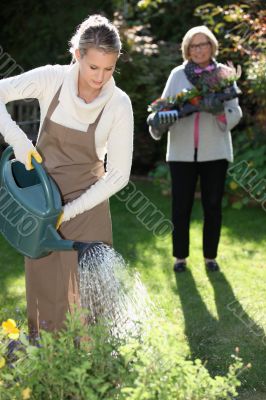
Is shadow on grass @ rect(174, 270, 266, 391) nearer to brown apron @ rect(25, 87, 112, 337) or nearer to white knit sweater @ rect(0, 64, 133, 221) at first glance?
brown apron @ rect(25, 87, 112, 337)

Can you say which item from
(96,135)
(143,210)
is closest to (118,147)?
(96,135)

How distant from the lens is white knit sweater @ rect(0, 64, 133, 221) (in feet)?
9.05

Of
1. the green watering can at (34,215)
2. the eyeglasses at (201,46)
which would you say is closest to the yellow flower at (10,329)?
the green watering can at (34,215)

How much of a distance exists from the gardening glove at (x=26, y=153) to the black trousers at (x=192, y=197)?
2.42 m

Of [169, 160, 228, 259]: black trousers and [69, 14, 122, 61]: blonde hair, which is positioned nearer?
[69, 14, 122, 61]: blonde hair

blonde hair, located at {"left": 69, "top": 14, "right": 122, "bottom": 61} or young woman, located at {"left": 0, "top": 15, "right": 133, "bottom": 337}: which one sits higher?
blonde hair, located at {"left": 69, "top": 14, "right": 122, "bottom": 61}

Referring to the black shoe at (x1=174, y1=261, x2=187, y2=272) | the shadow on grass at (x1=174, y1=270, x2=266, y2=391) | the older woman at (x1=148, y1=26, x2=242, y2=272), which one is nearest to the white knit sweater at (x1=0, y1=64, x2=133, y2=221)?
the shadow on grass at (x1=174, y1=270, x2=266, y2=391)

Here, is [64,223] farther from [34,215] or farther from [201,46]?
[201,46]

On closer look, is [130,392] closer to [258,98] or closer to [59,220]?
[59,220]

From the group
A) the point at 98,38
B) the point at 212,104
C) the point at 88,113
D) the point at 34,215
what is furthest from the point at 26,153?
the point at 212,104

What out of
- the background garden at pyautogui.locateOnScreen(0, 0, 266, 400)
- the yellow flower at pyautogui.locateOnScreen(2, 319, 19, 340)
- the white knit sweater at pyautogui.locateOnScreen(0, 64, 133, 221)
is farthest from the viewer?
the background garden at pyautogui.locateOnScreen(0, 0, 266, 400)

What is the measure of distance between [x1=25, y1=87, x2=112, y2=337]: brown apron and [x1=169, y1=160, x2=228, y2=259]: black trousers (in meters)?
1.96

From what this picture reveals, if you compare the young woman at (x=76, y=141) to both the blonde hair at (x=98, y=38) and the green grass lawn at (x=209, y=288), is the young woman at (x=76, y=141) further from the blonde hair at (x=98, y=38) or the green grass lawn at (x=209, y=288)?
the green grass lawn at (x=209, y=288)

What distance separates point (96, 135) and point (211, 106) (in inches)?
80.5
